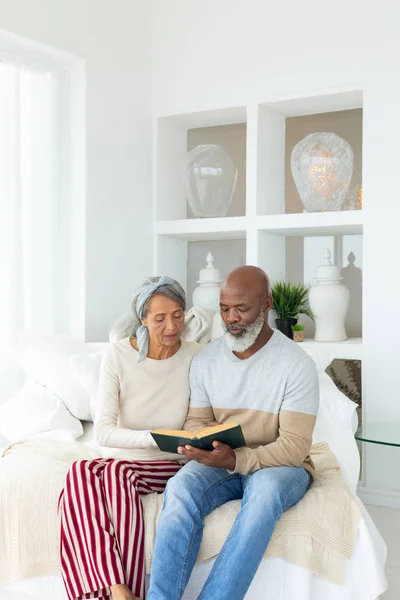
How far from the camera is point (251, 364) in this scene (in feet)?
7.44

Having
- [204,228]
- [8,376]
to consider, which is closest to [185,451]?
[8,376]

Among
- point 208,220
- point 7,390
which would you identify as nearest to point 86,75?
point 208,220

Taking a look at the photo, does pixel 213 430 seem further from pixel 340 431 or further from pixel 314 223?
pixel 314 223

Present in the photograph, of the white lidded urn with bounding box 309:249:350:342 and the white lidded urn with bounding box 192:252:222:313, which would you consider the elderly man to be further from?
the white lidded urn with bounding box 192:252:222:313

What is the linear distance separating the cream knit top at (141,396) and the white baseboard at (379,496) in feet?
5.02

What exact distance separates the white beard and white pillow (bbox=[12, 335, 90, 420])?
0.87 m

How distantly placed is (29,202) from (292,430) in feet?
6.08

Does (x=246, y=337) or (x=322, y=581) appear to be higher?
(x=246, y=337)

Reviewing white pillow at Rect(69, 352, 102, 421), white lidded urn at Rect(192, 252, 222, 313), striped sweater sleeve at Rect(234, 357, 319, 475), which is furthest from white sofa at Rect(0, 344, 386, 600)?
white lidded urn at Rect(192, 252, 222, 313)

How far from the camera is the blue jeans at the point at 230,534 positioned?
191cm

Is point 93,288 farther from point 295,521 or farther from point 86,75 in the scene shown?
point 295,521

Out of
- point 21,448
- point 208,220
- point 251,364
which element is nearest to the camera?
point 251,364

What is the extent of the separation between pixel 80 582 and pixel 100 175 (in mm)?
2160

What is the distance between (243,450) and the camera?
6.98 feet
